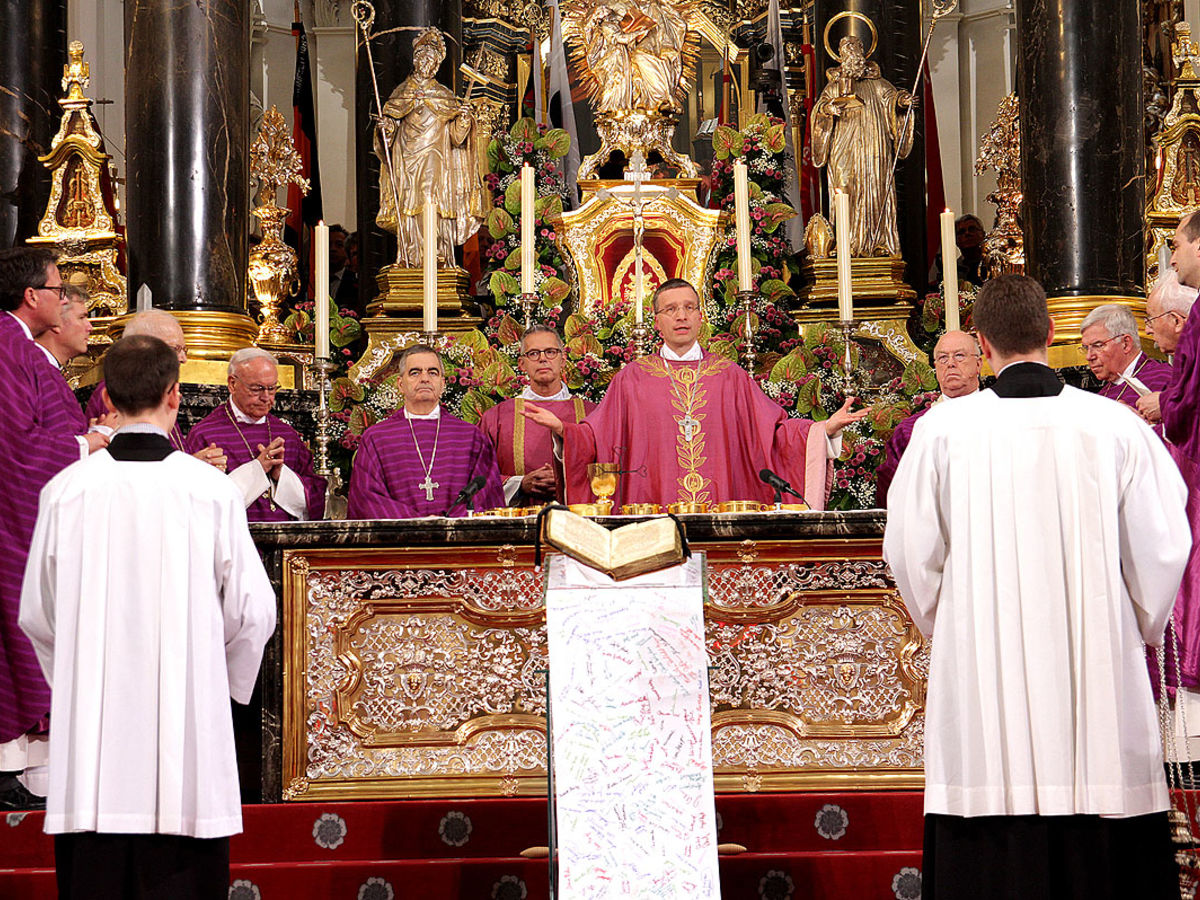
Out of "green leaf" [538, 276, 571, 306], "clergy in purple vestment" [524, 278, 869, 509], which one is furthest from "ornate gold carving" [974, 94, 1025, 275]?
"clergy in purple vestment" [524, 278, 869, 509]

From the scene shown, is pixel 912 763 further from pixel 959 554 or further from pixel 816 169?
pixel 816 169

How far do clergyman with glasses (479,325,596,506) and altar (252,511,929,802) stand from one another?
5.96 feet

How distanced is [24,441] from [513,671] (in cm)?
191

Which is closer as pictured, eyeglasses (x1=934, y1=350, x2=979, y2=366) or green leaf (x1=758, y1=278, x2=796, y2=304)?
eyeglasses (x1=934, y1=350, x2=979, y2=366)

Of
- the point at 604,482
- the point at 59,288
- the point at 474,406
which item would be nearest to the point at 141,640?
the point at 59,288

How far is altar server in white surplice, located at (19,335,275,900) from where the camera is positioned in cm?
428

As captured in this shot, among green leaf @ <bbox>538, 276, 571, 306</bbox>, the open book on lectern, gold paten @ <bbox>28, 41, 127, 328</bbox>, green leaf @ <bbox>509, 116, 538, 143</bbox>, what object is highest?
→ green leaf @ <bbox>509, 116, 538, 143</bbox>

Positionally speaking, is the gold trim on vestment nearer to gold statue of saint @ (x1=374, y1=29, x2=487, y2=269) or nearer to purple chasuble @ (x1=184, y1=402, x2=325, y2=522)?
purple chasuble @ (x1=184, y1=402, x2=325, y2=522)

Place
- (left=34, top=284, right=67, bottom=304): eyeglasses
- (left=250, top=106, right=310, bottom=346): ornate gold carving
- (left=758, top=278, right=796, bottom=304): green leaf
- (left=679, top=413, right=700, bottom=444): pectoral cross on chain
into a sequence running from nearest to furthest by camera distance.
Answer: (left=34, top=284, right=67, bottom=304): eyeglasses < (left=679, top=413, right=700, bottom=444): pectoral cross on chain < (left=758, top=278, right=796, bottom=304): green leaf < (left=250, top=106, right=310, bottom=346): ornate gold carving

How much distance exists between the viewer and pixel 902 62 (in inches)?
450

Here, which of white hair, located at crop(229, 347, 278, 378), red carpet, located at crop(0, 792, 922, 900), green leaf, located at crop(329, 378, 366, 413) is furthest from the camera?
green leaf, located at crop(329, 378, 366, 413)

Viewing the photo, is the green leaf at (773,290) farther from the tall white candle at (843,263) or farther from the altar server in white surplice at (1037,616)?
the altar server in white surplice at (1037,616)

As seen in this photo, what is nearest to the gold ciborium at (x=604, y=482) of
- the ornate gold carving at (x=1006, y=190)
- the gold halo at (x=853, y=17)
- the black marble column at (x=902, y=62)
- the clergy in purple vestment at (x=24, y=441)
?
the clergy in purple vestment at (x=24, y=441)

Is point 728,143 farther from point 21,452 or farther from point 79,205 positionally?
point 21,452
